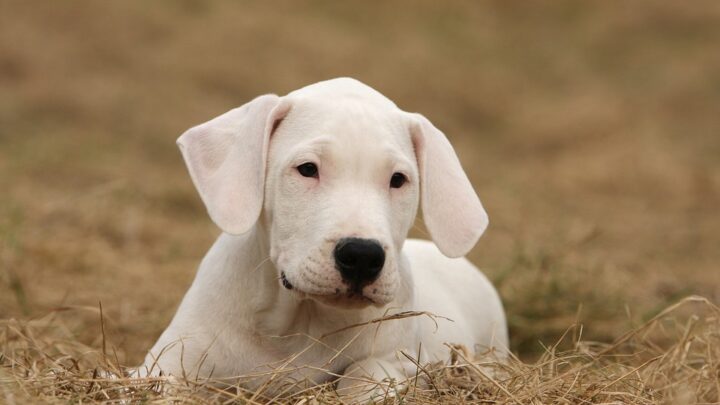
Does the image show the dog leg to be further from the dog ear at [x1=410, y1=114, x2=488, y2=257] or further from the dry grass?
the dog ear at [x1=410, y1=114, x2=488, y2=257]

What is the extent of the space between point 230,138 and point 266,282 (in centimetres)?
61

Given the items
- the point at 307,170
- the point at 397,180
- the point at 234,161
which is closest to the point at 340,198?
the point at 307,170

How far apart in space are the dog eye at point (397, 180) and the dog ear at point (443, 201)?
0.22 meters

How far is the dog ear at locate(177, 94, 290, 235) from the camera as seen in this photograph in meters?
3.98

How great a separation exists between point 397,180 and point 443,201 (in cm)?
33

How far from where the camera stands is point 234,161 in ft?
13.3

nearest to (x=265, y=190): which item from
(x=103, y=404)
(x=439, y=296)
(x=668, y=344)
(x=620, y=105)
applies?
(x=103, y=404)

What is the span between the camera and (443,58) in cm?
1596

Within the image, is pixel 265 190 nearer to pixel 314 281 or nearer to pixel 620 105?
pixel 314 281

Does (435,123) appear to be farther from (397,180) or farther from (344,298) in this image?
(344,298)

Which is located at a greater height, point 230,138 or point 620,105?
point 230,138

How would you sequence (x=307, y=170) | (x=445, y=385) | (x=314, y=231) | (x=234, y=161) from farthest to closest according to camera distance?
(x=445, y=385) → (x=234, y=161) → (x=307, y=170) → (x=314, y=231)

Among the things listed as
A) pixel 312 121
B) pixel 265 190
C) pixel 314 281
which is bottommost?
pixel 314 281

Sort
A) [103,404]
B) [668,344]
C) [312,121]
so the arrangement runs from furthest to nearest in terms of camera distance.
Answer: [668,344] → [312,121] → [103,404]
